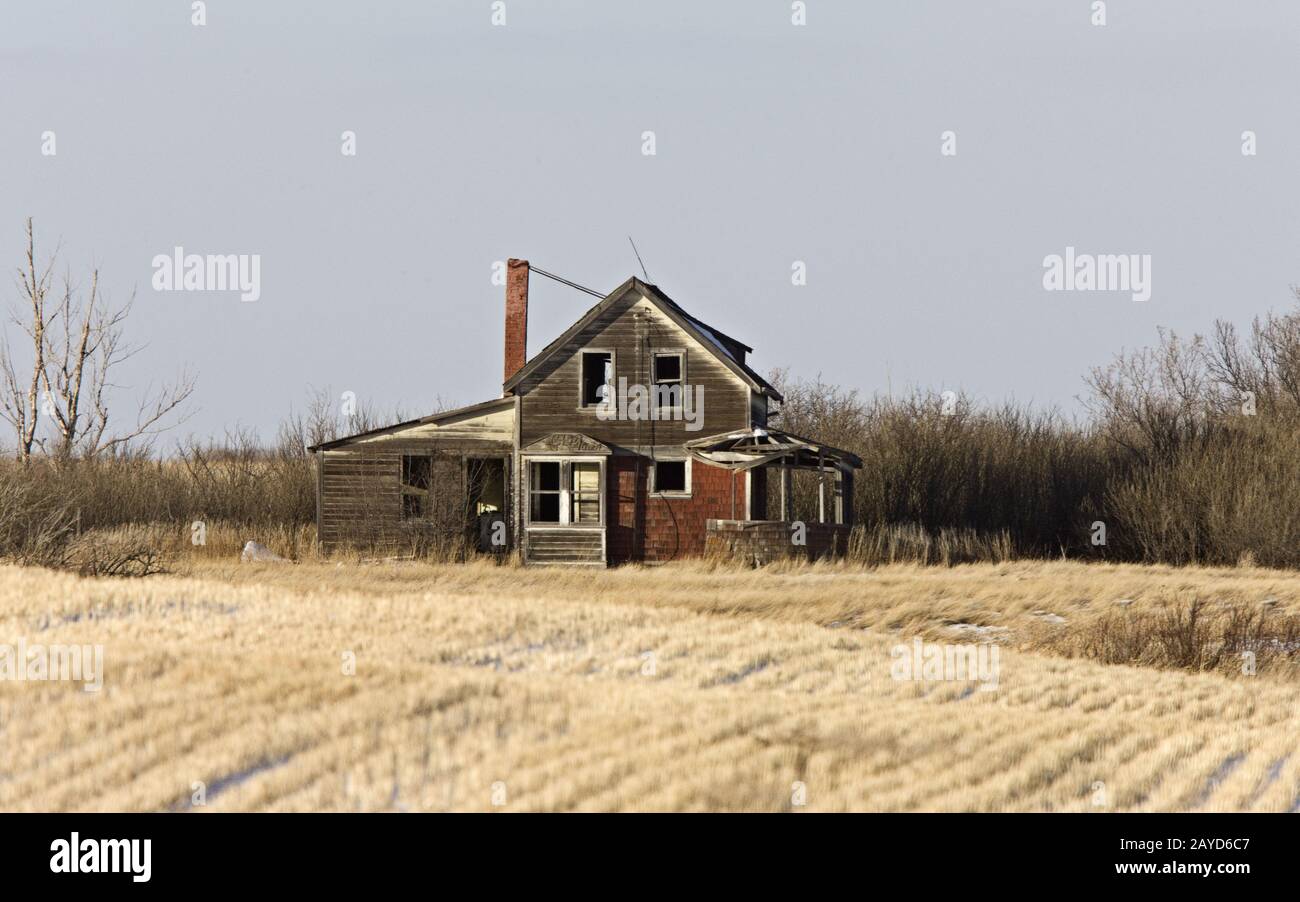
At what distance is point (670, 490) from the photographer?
31.3 meters

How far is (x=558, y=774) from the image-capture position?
31.1 ft

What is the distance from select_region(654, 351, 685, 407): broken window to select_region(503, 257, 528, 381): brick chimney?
3.48 m

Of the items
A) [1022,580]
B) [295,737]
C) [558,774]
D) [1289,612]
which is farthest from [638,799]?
[1022,580]

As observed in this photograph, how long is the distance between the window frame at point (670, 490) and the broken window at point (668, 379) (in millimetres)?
1212

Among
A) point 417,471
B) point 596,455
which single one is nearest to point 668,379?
point 596,455

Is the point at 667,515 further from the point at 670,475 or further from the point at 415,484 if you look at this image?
the point at 415,484

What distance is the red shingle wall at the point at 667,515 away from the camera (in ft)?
101

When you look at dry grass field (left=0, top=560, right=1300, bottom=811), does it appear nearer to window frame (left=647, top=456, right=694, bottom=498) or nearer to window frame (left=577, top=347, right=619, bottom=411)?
window frame (left=647, top=456, right=694, bottom=498)

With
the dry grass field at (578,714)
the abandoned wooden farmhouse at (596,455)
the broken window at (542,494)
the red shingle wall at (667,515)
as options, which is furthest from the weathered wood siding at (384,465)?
the dry grass field at (578,714)

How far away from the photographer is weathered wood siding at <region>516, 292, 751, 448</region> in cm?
3139

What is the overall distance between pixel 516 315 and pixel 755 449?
6.96 meters
